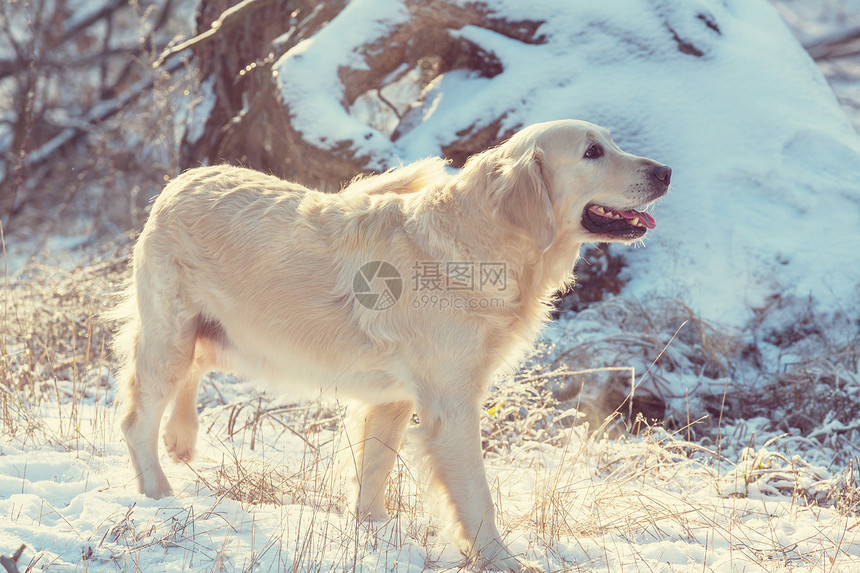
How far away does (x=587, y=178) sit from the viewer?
331 centimetres

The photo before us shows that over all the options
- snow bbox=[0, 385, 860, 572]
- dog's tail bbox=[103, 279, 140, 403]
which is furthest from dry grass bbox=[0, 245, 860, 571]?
dog's tail bbox=[103, 279, 140, 403]

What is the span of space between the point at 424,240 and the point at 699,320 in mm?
2518

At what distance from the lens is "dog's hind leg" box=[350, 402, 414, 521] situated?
353 cm

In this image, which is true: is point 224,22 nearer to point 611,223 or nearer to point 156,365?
point 156,365

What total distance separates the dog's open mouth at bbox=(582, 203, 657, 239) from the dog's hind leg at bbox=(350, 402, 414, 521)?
1175 millimetres

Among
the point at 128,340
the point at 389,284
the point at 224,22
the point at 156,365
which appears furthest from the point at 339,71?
the point at 389,284

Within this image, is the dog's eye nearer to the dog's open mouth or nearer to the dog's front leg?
the dog's open mouth

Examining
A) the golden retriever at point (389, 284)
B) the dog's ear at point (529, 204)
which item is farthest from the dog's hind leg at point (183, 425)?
the dog's ear at point (529, 204)

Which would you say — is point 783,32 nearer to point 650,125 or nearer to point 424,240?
point 650,125

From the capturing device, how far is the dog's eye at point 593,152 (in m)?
3.31

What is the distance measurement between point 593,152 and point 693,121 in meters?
2.80

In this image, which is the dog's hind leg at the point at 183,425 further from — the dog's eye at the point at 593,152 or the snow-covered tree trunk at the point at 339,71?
→ the snow-covered tree trunk at the point at 339,71

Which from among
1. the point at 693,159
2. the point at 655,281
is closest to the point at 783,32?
the point at 693,159

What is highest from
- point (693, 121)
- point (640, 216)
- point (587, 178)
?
point (587, 178)
